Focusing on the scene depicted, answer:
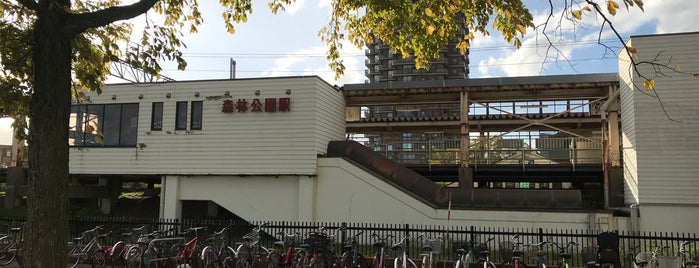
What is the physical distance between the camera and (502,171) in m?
20.3

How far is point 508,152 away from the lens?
20.1 m

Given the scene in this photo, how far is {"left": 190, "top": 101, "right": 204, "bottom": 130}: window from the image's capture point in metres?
19.1

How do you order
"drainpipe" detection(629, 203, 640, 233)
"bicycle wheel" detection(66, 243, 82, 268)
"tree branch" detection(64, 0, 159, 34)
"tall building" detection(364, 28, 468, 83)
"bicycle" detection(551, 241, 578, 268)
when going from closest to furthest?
"tree branch" detection(64, 0, 159, 34) < "bicycle" detection(551, 241, 578, 268) < "bicycle wheel" detection(66, 243, 82, 268) < "drainpipe" detection(629, 203, 640, 233) < "tall building" detection(364, 28, 468, 83)

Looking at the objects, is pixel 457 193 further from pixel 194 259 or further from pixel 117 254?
pixel 117 254

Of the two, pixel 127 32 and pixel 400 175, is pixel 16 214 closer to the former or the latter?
pixel 400 175

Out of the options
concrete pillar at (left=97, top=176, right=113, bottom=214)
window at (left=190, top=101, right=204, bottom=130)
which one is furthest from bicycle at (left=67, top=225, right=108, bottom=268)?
concrete pillar at (left=97, top=176, right=113, bottom=214)

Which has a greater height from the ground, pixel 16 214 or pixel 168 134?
pixel 168 134

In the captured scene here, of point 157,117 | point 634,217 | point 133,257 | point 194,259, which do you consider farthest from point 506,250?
point 157,117

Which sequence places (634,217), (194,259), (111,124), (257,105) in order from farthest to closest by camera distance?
(111,124)
(257,105)
(634,217)
(194,259)

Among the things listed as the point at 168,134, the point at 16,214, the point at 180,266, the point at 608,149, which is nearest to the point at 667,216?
the point at 608,149

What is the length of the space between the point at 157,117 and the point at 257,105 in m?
4.17

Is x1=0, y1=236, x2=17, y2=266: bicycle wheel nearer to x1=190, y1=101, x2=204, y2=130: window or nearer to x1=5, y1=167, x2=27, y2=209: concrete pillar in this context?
x1=190, y1=101, x2=204, y2=130: window

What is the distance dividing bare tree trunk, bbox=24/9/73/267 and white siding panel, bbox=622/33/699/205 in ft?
51.0

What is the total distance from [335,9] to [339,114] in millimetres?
12233
